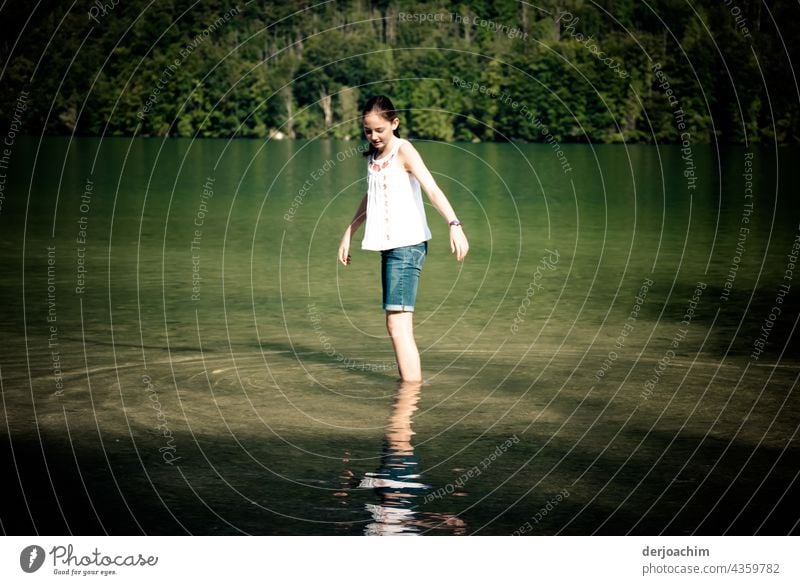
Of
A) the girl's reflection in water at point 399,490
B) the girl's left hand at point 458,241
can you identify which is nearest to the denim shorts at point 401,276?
the girl's left hand at point 458,241

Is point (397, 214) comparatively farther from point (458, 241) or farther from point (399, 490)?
point (399, 490)

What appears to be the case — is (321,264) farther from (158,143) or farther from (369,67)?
(369,67)

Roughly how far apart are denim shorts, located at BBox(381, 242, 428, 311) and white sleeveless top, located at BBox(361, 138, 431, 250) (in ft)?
0.23

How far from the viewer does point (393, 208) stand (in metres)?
8.86

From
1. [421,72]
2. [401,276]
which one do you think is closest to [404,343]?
[401,276]

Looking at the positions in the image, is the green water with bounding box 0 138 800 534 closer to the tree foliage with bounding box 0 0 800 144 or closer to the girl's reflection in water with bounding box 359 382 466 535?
the girl's reflection in water with bounding box 359 382 466 535

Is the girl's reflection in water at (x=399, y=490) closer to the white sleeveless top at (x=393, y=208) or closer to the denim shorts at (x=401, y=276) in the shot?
the denim shorts at (x=401, y=276)

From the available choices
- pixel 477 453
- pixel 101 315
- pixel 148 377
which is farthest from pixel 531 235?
pixel 477 453

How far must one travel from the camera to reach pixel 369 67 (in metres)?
78.3

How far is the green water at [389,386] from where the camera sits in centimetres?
646

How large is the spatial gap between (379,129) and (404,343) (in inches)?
59.9

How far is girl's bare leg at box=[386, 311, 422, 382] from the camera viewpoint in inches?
356
